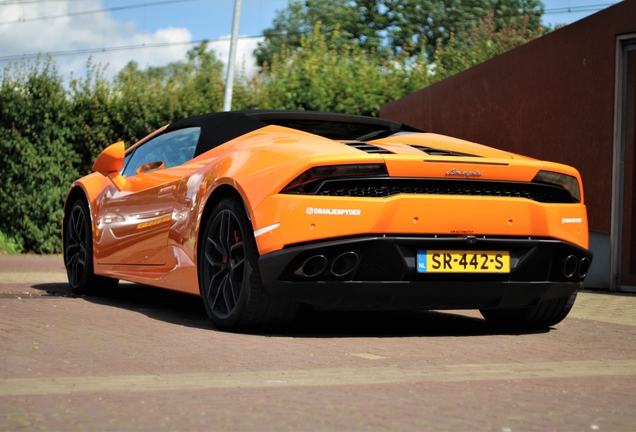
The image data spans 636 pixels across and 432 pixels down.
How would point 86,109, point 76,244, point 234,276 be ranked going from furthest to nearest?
Result: point 86,109 → point 76,244 → point 234,276

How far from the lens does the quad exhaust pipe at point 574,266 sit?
20.0 ft

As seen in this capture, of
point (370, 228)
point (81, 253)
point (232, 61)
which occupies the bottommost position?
point (81, 253)

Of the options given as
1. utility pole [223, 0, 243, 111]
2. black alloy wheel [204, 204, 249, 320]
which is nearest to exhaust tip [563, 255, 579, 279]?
black alloy wheel [204, 204, 249, 320]

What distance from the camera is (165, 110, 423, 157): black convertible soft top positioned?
272 inches

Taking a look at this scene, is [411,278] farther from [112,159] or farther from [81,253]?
[81,253]

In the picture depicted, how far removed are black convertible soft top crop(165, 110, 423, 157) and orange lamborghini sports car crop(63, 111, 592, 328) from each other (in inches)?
3.1

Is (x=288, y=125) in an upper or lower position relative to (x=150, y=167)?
upper

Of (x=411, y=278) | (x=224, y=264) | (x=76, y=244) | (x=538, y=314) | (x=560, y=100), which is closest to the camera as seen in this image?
(x=411, y=278)

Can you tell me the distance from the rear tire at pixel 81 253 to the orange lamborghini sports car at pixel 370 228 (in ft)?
5.54

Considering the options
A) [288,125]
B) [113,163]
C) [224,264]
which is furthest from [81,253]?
[224,264]

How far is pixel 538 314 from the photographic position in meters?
6.61

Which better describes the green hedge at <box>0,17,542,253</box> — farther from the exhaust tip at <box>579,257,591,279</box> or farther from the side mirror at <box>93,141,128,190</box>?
the exhaust tip at <box>579,257,591,279</box>

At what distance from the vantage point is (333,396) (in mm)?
4133

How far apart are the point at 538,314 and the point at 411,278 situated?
4.22ft
